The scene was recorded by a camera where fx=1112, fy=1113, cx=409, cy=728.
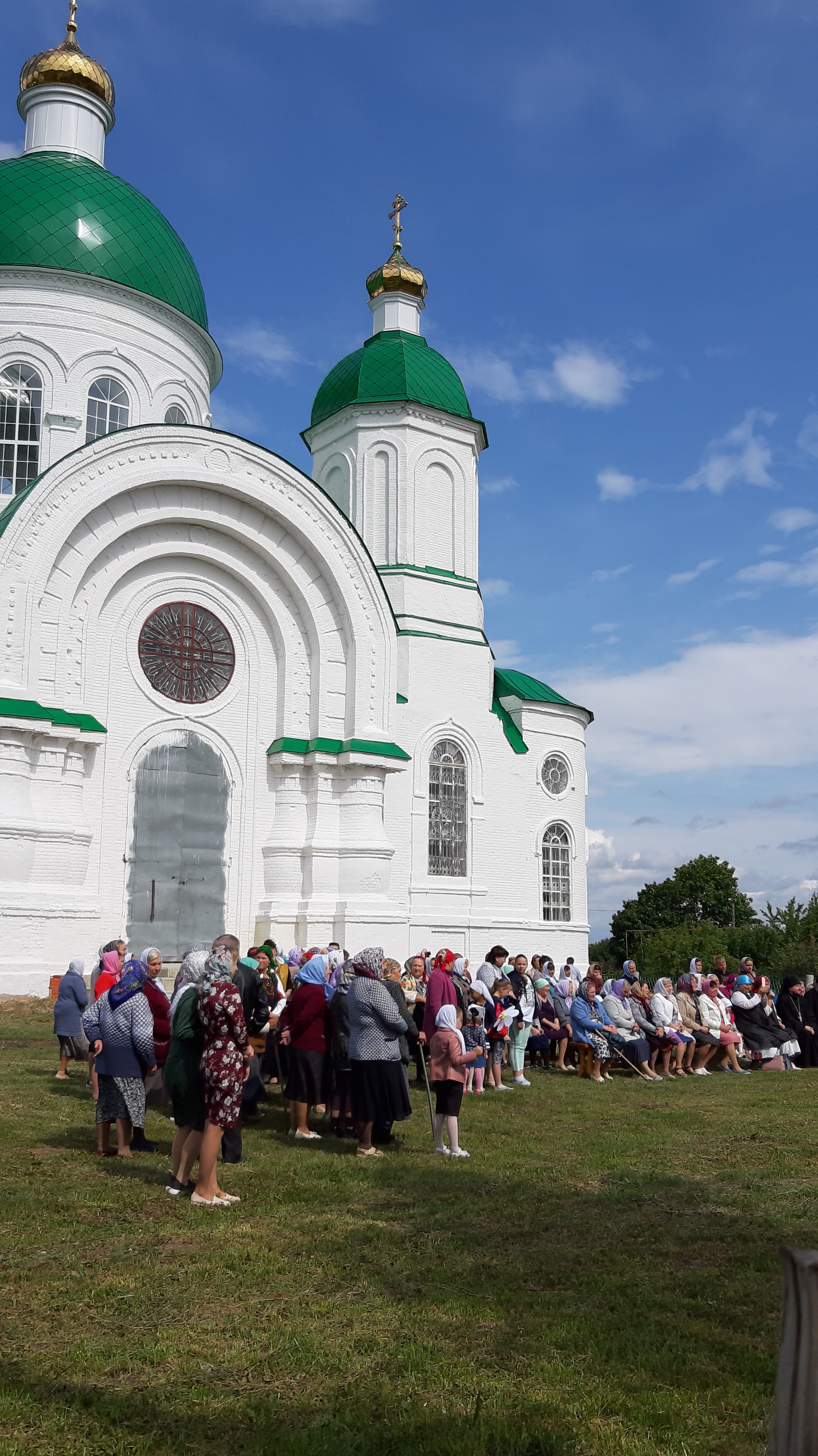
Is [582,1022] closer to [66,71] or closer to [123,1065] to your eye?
[123,1065]

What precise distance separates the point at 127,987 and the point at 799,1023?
1190 cm

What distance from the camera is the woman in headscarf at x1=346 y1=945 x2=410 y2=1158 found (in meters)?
9.38

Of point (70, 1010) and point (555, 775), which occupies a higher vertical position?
point (555, 775)

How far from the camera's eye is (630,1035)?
1512 centimetres

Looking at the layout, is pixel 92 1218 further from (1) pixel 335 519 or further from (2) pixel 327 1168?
(1) pixel 335 519

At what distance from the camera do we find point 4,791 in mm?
19906

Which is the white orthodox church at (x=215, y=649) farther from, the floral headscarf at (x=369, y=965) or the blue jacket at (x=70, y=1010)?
the floral headscarf at (x=369, y=965)

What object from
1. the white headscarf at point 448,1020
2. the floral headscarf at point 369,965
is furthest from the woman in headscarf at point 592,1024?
the floral headscarf at point 369,965

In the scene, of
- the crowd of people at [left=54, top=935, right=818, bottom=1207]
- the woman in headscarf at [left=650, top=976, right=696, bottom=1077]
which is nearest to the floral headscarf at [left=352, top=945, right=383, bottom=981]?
the crowd of people at [left=54, top=935, right=818, bottom=1207]

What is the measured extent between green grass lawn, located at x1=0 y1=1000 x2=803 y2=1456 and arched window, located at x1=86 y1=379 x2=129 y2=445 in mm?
19152

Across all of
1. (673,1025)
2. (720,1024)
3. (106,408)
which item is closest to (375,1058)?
(673,1025)

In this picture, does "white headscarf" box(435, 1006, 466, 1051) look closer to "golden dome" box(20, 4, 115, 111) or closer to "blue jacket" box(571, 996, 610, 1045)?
"blue jacket" box(571, 996, 610, 1045)

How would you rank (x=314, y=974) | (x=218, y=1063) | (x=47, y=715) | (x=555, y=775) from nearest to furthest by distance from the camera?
(x=218, y=1063) → (x=314, y=974) → (x=47, y=715) → (x=555, y=775)

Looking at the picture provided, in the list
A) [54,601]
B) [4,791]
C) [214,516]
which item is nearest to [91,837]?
[4,791]
